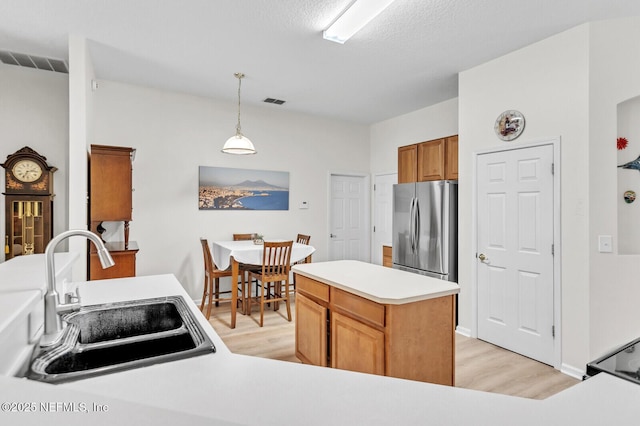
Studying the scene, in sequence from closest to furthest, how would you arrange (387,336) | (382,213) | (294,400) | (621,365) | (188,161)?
1. (294,400)
2. (621,365)
3. (387,336)
4. (188,161)
5. (382,213)

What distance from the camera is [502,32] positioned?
116 inches

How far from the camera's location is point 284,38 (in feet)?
10.2

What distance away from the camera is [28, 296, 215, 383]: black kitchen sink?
3.34 feet

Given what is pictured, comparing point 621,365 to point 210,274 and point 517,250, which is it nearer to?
point 517,250

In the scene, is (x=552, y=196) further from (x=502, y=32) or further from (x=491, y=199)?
(x=502, y=32)

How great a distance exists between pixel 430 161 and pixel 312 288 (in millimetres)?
2605

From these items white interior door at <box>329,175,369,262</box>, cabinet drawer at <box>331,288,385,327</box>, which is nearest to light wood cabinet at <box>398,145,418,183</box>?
white interior door at <box>329,175,369,262</box>

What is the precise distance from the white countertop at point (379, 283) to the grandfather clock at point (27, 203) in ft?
9.48

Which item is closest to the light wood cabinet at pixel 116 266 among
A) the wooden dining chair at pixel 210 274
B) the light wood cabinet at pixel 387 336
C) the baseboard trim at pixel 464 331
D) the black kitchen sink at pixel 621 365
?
the wooden dining chair at pixel 210 274

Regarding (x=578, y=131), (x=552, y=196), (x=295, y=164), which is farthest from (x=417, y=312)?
(x=295, y=164)

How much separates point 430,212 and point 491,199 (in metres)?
0.67

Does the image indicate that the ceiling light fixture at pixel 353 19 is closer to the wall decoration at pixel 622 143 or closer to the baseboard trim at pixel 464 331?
the wall decoration at pixel 622 143

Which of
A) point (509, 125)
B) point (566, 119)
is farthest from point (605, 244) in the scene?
point (509, 125)

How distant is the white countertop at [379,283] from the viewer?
2.01 meters
